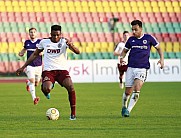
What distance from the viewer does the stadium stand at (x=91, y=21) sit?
131 feet

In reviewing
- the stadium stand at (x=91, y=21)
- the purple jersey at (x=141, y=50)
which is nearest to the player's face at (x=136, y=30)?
the purple jersey at (x=141, y=50)

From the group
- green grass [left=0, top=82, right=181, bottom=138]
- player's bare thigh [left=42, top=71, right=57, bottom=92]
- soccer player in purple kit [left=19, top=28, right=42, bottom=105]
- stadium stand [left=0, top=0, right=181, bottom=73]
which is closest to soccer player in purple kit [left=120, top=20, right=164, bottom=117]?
green grass [left=0, top=82, right=181, bottom=138]

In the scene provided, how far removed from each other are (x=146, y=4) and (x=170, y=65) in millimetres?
9481

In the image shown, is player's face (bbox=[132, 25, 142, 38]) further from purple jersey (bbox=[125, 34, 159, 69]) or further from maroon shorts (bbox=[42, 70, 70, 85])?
maroon shorts (bbox=[42, 70, 70, 85])

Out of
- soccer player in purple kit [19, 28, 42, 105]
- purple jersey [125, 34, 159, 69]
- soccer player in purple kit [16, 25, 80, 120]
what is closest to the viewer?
soccer player in purple kit [16, 25, 80, 120]

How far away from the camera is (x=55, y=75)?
45.6ft

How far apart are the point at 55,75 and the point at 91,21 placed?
1086 inches

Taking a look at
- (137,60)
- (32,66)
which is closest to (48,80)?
(137,60)

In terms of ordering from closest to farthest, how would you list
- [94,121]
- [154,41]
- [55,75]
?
[94,121] < [55,75] < [154,41]

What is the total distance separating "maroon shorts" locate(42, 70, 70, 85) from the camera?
13.8 m

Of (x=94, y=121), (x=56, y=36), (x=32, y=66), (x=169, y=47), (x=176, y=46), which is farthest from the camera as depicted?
(x=176, y=46)

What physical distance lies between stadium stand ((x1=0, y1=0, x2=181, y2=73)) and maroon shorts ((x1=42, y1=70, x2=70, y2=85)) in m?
24.7

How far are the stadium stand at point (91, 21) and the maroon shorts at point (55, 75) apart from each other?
973 inches

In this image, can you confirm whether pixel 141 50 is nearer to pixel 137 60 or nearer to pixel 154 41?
pixel 137 60
